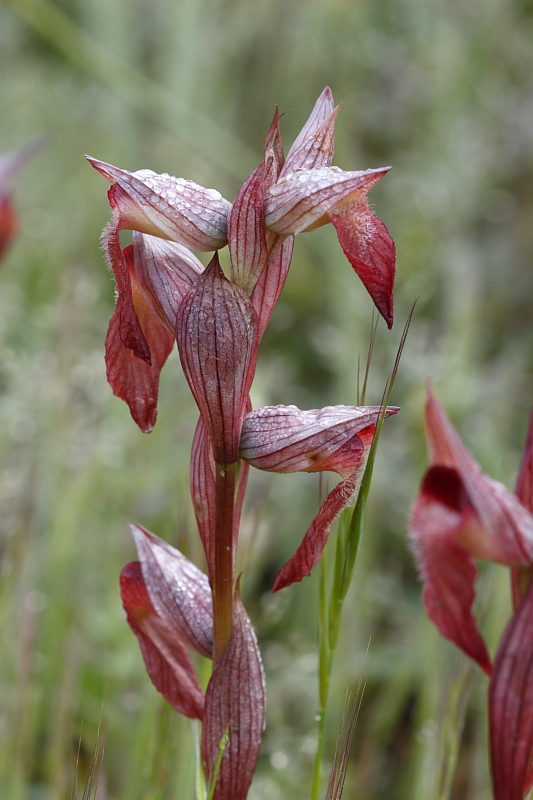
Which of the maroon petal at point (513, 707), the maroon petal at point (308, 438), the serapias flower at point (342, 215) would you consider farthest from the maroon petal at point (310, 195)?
Result: the maroon petal at point (513, 707)

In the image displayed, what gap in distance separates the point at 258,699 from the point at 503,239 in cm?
246

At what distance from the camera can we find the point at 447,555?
43 centimetres

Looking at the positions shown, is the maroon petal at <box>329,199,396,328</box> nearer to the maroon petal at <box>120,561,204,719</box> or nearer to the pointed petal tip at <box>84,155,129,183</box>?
the pointed petal tip at <box>84,155,129,183</box>

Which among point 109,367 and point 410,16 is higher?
point 410,16

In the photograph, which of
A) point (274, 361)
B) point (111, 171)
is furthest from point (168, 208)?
point (274, 361)

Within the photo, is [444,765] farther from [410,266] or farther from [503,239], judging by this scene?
[503,239]

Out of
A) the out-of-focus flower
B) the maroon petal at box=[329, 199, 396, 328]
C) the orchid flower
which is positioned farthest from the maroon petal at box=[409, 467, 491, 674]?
the out-of-focus flower

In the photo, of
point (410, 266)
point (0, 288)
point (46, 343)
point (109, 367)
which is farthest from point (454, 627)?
point (0, 288)

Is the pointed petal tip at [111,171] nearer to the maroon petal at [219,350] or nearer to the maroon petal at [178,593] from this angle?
the maroon petal at [219,350]

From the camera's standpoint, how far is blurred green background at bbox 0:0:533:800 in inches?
40.0

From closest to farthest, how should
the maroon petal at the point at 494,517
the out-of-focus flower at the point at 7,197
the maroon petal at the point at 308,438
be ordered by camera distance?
1. the maroon petal at the point at 494,517
2. the maroon petal at the point at 308,438
3. the out-of-focus flower at the point at 7,197

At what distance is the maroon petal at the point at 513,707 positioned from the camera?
15.6 inches

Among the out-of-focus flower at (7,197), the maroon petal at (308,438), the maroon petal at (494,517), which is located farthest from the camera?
the out-of-focus flower at (7,197)

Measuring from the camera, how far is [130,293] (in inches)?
19.9
